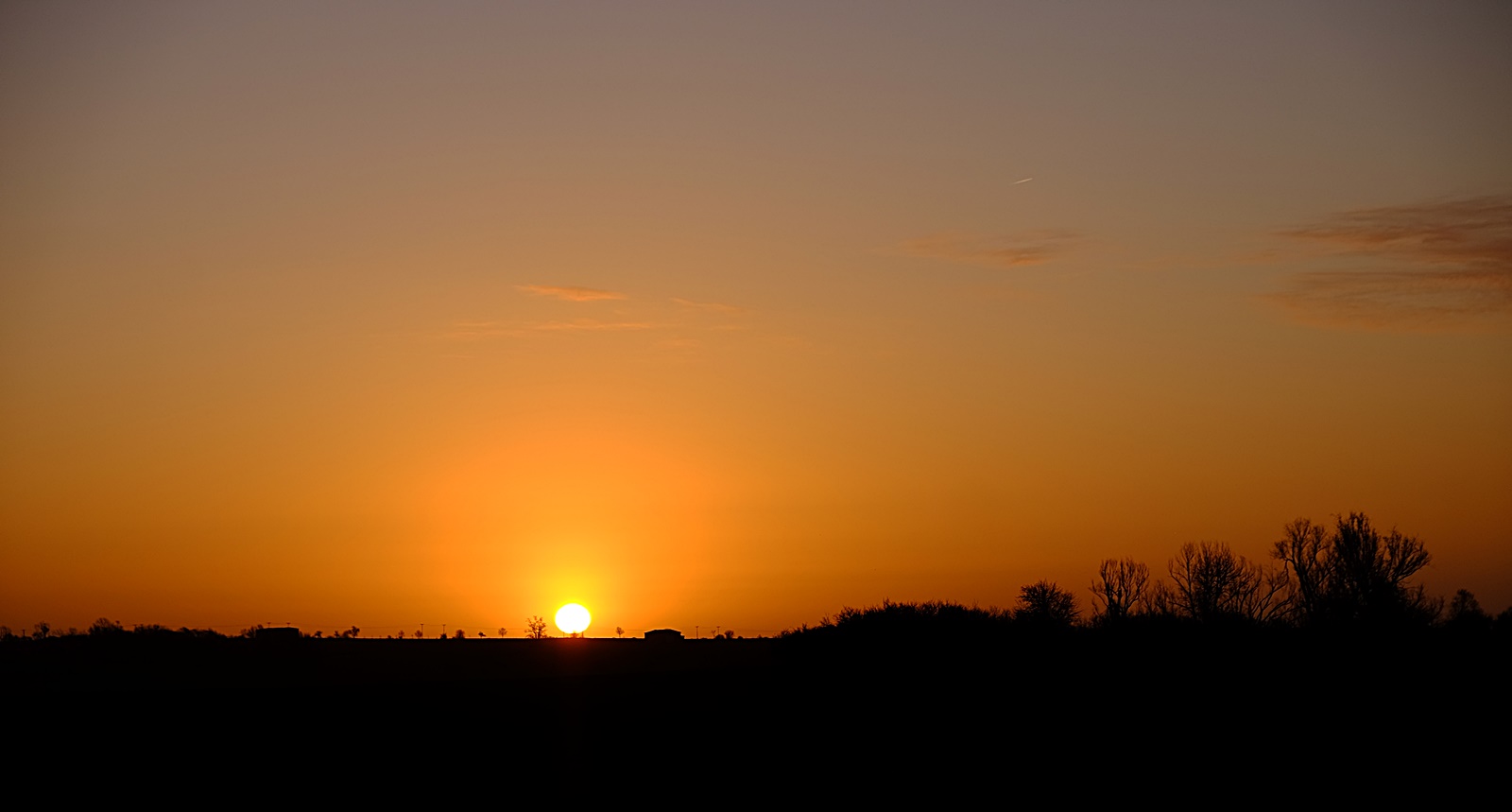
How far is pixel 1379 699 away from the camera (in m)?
26.8

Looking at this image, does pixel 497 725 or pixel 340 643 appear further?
pixel 340 643

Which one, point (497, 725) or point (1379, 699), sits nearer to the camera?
point (1379, 699)

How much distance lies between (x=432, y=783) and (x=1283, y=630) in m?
27.6

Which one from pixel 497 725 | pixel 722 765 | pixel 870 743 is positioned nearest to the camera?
pixel 722 765

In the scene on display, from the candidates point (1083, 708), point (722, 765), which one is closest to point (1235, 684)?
point (1083, 708)

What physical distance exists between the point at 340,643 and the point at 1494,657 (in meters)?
50.5

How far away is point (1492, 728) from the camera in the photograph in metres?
24.3

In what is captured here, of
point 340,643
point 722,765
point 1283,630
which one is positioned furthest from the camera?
point 340,643

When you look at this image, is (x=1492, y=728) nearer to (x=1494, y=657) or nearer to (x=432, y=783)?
(x=1494, y=657)

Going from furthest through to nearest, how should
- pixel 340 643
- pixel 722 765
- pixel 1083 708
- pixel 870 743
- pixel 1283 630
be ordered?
1. pixel 340 643
2. pixel 1283 630
3. pixel 1083 708
4. pixel 870 743
5. pixel 722 765

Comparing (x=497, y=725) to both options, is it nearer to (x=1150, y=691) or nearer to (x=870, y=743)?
(x=870, y=743)

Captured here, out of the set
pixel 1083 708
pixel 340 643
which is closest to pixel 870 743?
pixel 1083 708

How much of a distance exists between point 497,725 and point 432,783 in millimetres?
8177

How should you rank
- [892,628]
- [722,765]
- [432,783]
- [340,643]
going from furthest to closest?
[340,643]
[892,628]
[722,765]
[432,783]
